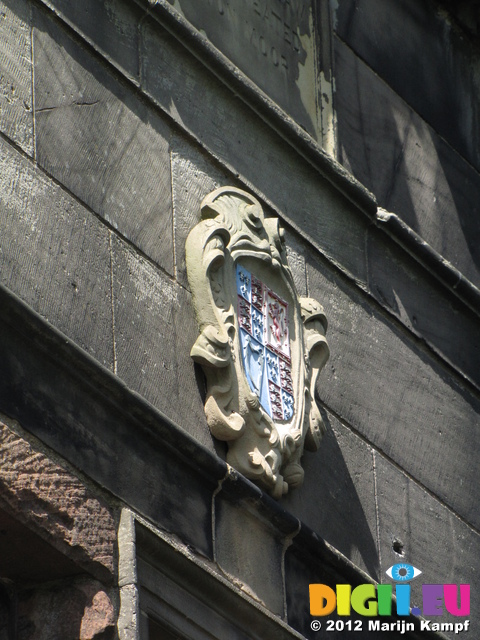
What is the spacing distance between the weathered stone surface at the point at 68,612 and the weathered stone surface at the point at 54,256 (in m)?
0.75

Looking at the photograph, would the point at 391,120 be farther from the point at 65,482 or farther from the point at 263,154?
the point at 65,482

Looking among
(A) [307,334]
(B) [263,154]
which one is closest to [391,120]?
(B) [263,154]

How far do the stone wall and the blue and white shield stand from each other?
0.72 ft

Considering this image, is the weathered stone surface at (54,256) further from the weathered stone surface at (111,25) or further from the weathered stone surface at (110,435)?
the weathered stone surface at (111,25)

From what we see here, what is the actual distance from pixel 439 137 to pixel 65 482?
11.8 ft

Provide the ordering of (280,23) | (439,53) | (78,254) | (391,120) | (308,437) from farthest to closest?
(439,53) < (391,120) < (280,23) < (308,437) < (78,254)

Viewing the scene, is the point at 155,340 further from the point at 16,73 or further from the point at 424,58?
the point at 424,58

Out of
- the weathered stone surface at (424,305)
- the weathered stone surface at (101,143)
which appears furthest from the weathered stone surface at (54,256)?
the weathered stone surface at (424,305)

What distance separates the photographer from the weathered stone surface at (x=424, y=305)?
714cm

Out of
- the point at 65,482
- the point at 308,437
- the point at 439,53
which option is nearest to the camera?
the point at 65,482

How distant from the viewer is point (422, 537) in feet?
21.9

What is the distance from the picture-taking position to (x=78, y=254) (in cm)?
550

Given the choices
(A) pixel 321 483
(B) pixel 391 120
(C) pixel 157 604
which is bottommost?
(C) pixel 157 604

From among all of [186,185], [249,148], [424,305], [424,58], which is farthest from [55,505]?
[424,58]
